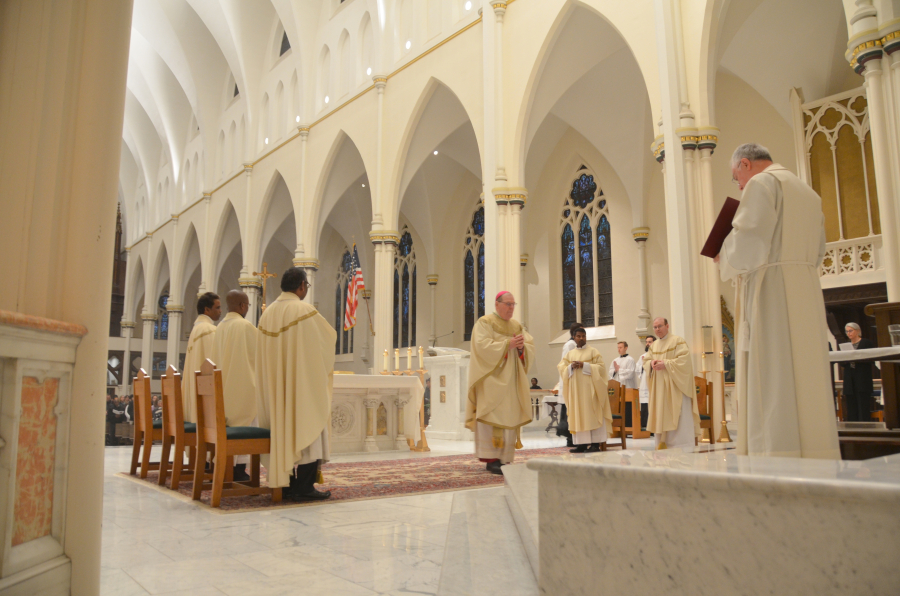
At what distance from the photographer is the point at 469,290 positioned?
19781mm

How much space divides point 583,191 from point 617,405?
29.7 feet

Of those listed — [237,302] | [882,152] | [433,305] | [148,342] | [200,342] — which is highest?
[433,305]

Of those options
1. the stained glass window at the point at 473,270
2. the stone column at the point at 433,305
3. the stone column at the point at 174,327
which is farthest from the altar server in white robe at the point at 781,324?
the stone column at the point at 174,327

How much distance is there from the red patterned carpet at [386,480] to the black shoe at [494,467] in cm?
6

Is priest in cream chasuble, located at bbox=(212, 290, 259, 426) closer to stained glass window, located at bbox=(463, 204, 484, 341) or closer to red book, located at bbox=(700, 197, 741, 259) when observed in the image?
red book, located at bbox=(700, 197, 741, 259)

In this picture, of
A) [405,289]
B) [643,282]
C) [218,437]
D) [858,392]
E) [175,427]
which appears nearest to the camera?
[218,437]

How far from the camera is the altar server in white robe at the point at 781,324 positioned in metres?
2.82

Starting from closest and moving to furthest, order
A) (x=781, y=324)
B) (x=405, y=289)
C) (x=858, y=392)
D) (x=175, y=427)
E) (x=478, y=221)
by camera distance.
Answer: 1. (x=781, y=324)
2. (x=175, y=427)
3. (x=858, y=392)
4. (x=478, y=221)
5. (x=405, y=289)

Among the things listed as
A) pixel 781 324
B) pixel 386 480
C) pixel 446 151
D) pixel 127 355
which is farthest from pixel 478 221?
pixel 127 355

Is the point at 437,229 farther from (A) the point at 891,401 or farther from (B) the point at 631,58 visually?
(A) the point at 891,401

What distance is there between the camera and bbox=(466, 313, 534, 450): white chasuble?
597cm

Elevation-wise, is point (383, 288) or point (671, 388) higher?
point (383, 288)

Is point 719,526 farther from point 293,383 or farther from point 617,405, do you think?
point 617,405

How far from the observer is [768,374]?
9.55ft
